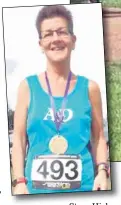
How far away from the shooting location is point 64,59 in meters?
2.35

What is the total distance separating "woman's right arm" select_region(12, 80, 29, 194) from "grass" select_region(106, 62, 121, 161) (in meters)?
0.41

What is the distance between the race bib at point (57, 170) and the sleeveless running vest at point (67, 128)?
0.07ft

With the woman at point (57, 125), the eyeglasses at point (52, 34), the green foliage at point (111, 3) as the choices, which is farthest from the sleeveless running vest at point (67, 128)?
the green foliage at point (111, 3)

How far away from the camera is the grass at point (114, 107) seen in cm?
238

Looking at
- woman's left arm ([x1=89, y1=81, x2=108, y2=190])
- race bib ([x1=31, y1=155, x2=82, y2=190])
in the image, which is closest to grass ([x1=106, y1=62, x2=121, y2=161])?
woman's left arm ([x1=89, y1=81, x2=108, y2=190])

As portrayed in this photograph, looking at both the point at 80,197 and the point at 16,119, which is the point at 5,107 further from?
the point at 80,197

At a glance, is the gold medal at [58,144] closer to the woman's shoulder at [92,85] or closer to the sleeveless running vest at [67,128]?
the sleeveless running vest at [67,128]

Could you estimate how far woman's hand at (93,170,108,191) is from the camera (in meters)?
2.34

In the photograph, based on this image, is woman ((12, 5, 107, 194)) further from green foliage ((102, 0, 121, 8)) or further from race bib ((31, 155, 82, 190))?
green foliage ((102, 0, 121, 8))

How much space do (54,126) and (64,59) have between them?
33 centimetres

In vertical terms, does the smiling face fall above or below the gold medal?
above

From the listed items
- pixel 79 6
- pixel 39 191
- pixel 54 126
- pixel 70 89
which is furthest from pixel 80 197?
pixel 79 6

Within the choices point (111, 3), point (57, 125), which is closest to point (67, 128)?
point (57, 125)

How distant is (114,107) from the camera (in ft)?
7.83
